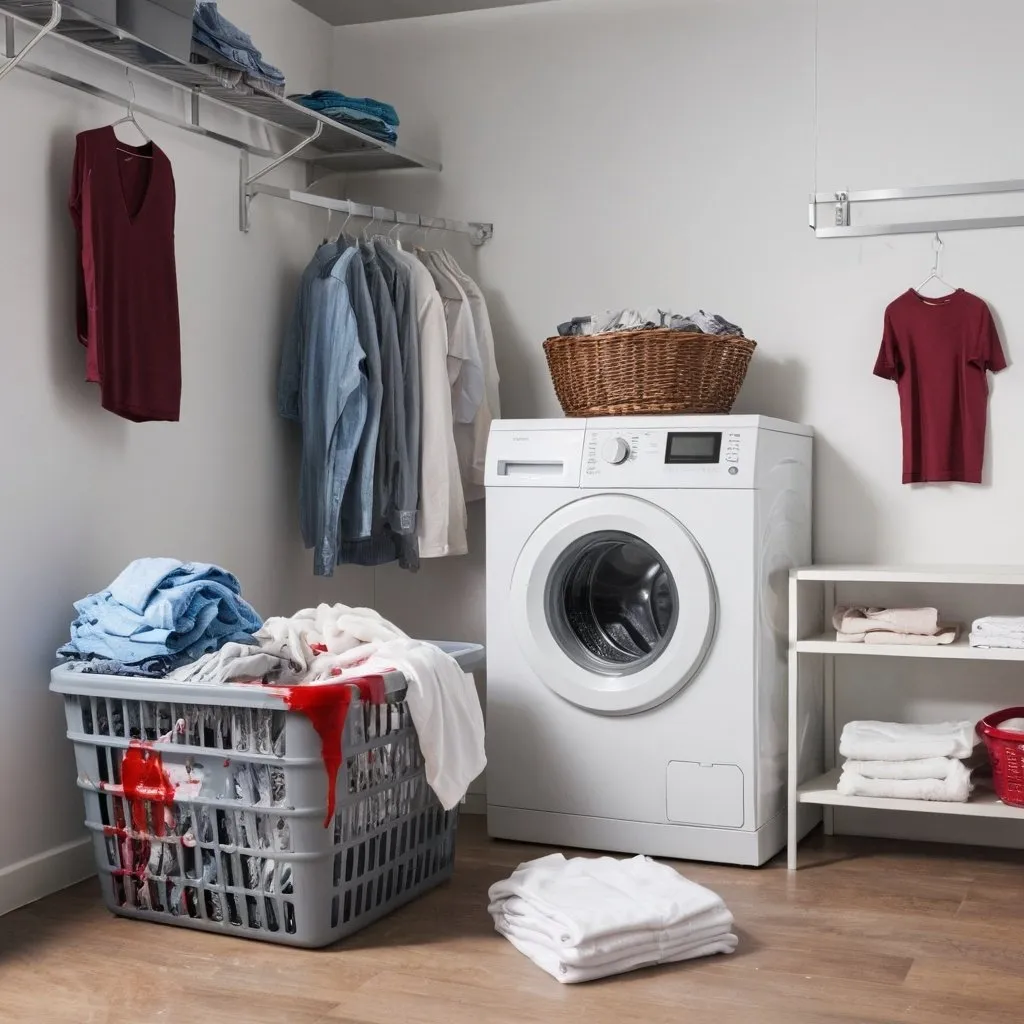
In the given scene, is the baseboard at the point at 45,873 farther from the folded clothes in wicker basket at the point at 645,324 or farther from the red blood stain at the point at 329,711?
the folded clothes in wicker basket at the point at 645,324

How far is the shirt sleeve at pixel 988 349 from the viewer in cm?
315

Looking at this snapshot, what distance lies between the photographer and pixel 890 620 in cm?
298

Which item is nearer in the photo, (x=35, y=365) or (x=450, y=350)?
(x=35, y=365)

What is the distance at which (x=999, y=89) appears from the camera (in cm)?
319

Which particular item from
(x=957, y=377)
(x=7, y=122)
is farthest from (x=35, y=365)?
(x=957, y=377)

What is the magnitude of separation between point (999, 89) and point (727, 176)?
0.69 metres

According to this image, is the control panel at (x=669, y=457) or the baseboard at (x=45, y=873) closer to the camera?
the baseboard at (x=45, y=873)

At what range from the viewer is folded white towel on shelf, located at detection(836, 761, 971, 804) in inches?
113

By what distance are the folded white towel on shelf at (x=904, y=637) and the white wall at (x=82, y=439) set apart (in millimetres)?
1480

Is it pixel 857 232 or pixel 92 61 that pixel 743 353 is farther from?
pixel 92 61

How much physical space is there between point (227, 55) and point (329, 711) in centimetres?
145

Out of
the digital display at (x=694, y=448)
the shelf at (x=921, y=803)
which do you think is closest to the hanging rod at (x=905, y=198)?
the digital display at (x=694, y=448)

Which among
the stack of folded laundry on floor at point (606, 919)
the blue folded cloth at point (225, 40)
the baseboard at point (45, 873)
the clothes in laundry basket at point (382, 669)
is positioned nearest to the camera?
the stack of folded laundry on floor at point (606, 919)

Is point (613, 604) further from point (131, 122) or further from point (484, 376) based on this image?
point (131, 122)
